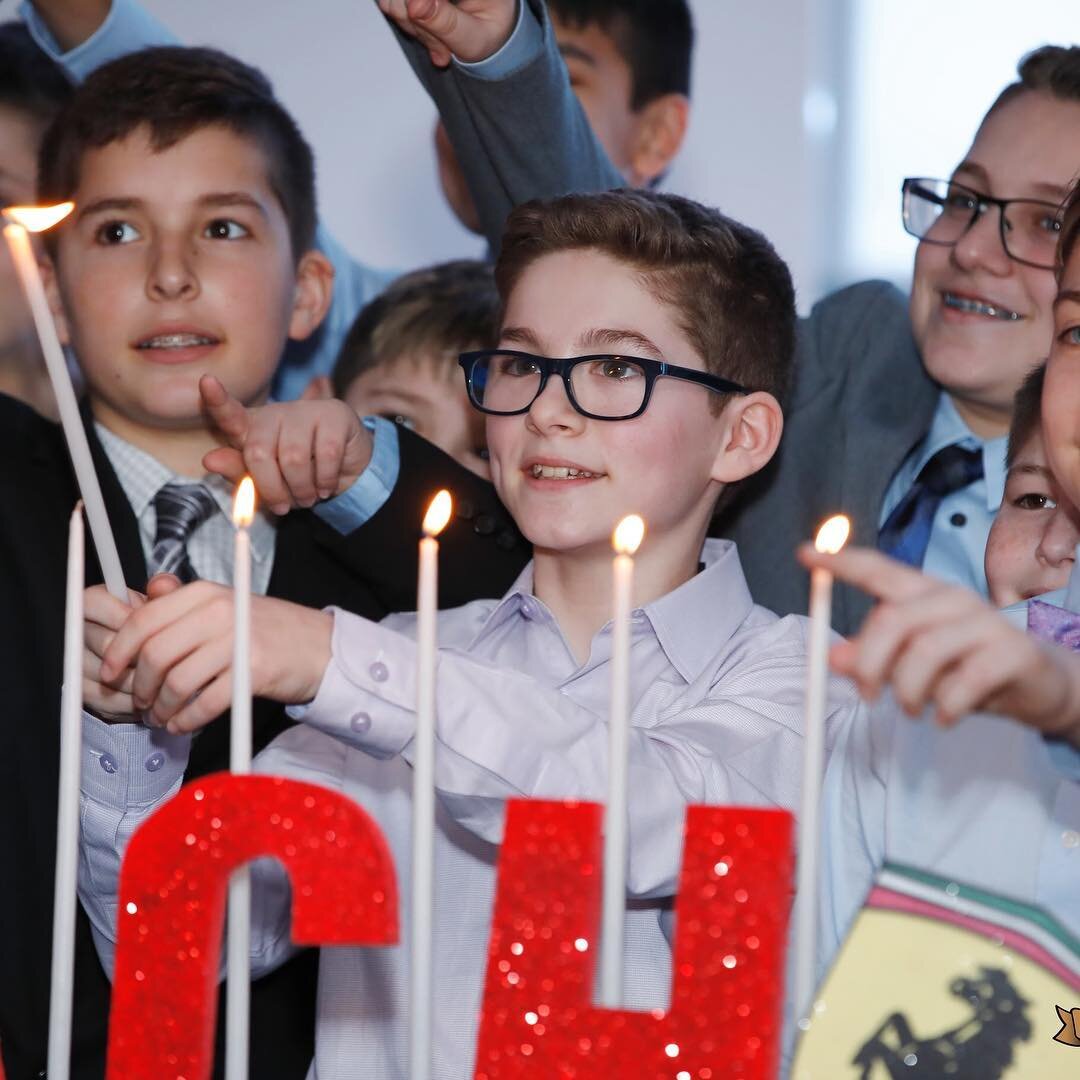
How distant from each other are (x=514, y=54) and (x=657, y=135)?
1.10 m

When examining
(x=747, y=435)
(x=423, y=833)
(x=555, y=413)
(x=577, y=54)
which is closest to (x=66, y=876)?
(x=423, y=833)

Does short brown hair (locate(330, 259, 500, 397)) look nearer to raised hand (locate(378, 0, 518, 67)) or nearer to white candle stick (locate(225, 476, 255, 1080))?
raised hand (locate(378, 0, 518, 67))

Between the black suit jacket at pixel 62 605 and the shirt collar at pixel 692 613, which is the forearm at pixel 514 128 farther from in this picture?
the shirt collar at pixel 692 613

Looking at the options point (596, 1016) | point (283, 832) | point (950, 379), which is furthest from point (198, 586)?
point (950, 379)

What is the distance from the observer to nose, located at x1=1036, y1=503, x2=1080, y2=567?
5.51ft

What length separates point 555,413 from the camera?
5.60 feet

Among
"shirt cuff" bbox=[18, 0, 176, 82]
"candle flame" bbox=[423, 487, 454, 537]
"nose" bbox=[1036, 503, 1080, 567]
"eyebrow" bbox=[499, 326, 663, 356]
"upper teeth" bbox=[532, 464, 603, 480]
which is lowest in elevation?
"candle flame" bbox=[423, 487, 454, 537]

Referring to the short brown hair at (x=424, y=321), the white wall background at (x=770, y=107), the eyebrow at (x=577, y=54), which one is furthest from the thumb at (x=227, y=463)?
the white wall background at (x=770, y=107)

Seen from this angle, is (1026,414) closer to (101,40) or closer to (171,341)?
(171,341)

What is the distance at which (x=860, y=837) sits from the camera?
1.45 metres

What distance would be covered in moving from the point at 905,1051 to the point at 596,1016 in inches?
Result: 8.0

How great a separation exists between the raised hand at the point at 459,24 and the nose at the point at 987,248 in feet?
2.17

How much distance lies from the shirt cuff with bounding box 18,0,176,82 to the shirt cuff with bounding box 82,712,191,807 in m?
1.29

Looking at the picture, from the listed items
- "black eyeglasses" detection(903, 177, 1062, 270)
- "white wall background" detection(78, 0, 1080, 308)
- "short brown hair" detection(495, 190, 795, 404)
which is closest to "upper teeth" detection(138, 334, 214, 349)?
"short brown hair" detection(495, 190, 795, 404)
